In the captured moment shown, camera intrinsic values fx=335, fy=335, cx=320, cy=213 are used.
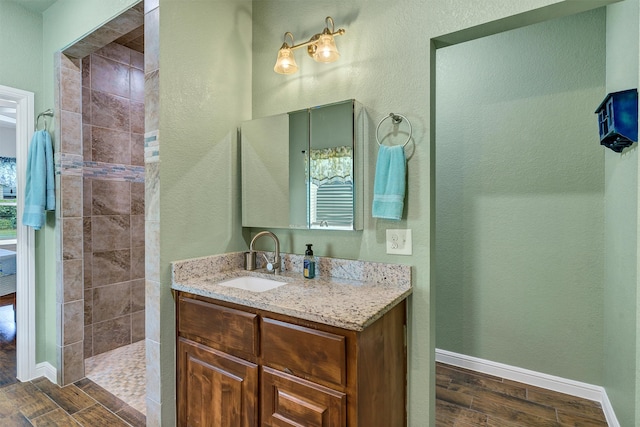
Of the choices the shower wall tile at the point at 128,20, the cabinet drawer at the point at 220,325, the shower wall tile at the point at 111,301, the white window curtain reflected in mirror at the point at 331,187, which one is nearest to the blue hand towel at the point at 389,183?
the white window curtain reflected in mirror at the point at 331,187

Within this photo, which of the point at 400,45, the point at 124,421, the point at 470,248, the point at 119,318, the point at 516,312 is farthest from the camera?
the point at 119,318

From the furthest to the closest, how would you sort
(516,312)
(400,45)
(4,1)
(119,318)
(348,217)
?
(119,318)
(516,312)
(4,1)
(348,217)
(400,45)

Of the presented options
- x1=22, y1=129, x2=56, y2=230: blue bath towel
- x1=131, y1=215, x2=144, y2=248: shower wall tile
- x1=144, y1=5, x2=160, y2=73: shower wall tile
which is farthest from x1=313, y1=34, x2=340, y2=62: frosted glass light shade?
x1=131, y1=215, x2=144, y2=248: shower wall tile

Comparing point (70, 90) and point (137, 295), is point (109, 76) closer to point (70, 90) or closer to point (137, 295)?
point (70, 90)

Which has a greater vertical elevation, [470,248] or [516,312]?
[470,248]

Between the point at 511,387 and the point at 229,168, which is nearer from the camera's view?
the point at 229,168

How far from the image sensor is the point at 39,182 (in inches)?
90.4

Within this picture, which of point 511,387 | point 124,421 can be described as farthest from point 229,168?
point 511,387

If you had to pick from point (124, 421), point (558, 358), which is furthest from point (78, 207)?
point (558, 358)

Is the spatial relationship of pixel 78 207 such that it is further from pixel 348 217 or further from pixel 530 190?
pixel 530 190

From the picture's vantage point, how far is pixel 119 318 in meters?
2.98

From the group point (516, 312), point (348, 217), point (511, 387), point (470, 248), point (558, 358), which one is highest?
point (348, 217)

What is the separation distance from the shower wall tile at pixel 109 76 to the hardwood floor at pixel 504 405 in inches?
139

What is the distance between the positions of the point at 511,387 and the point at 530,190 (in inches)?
55.7
